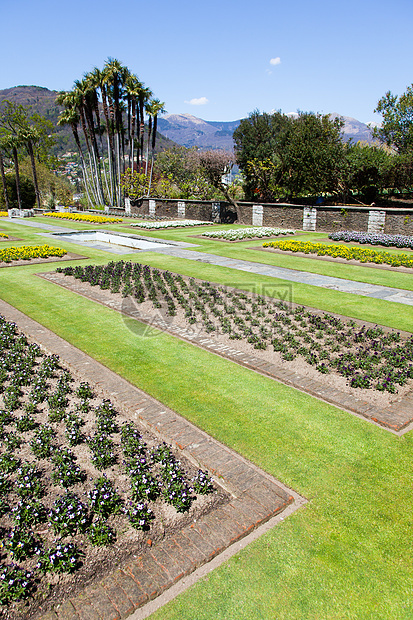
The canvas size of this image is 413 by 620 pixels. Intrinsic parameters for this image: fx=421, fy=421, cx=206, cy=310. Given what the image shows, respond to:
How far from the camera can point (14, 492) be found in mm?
4293

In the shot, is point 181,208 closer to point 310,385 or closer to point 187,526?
point 310,385

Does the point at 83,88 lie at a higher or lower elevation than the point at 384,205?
higher

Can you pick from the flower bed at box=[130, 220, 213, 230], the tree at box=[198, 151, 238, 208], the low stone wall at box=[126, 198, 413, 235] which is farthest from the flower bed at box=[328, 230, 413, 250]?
the flower bed at box=[130, 220, 213, 230]

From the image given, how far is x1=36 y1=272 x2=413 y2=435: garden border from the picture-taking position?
5.72m

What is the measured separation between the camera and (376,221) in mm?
24625

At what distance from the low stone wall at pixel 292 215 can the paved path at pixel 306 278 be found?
11.6 m

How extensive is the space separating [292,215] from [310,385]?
24078 millimetres

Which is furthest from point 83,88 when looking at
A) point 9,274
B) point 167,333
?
point 167,333

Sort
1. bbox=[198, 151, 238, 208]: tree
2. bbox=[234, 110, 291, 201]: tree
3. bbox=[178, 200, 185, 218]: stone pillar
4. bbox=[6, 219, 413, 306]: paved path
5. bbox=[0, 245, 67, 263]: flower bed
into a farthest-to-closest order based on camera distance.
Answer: bbox=[234, 110, 291, 201]: tree < bbox=[178, 200, 185, 218]: stone pillar < bbox=[198, 151, 238, 208]: tree < bbox=[0, 245, 67, 263]: flower bed < bbox=[6, 219, 413, 306]: paved path

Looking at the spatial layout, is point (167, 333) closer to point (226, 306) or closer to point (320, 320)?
point (226, 306)

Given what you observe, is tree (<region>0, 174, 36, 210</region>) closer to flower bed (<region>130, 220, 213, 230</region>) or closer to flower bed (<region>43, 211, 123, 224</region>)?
flower bed (<region>43, 211, 123, 224</region>)

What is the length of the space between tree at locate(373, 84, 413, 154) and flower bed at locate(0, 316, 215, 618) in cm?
4926

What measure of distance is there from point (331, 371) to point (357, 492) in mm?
2947

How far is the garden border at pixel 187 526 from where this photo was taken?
322 cm
